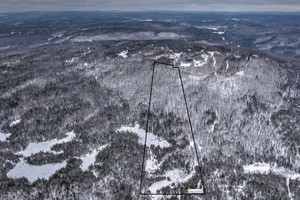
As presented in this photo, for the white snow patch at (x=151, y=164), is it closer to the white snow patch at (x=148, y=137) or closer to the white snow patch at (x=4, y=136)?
the white snow patch at (x=148, y=137)

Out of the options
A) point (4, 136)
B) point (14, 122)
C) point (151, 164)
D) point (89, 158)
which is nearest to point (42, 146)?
point (4, 136)

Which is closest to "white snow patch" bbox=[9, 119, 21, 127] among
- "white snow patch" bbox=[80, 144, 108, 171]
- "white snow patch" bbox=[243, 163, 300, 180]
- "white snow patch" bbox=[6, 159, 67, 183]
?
"white snow patch" bbox=[6, 159, 67, 183]

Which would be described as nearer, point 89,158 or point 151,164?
point 151,164

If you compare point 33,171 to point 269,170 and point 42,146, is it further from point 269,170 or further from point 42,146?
point 269,170

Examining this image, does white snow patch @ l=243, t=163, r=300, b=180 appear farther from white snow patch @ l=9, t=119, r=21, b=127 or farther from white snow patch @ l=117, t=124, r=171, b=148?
white snow patch @ l=9, t=119, r=21, b=127

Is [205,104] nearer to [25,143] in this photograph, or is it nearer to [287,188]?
[287,188]

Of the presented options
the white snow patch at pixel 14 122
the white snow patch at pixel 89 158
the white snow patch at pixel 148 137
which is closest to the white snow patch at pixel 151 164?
the white snow patch at pixel 148 137

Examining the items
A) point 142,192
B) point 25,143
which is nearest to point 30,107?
point 25,143
